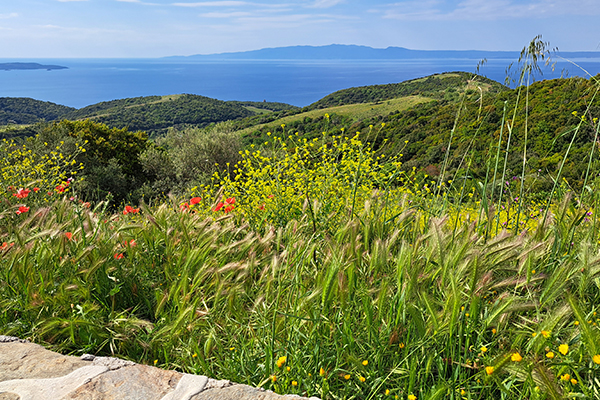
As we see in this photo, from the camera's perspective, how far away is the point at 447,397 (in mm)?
1240

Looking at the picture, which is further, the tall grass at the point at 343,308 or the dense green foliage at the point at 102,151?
the dense green foliage at the point at 102,151

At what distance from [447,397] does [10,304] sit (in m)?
1.90

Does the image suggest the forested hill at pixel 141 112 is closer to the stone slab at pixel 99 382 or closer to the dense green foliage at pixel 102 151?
the dense green foliage at pixel 102 151

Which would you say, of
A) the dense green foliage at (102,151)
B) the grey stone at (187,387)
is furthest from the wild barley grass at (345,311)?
the dense green foliage at (102,151)

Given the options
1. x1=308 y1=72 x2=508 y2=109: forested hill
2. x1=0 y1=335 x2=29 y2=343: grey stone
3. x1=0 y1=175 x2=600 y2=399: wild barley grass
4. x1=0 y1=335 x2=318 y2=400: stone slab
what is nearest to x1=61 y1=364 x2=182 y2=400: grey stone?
x1=0 y1=335 x2=318 y2=400: stone slab

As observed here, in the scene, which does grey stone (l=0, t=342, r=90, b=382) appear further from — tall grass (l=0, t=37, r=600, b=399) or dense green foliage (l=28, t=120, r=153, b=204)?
dense green foliage (l=28, t=120, r=153, b=204)

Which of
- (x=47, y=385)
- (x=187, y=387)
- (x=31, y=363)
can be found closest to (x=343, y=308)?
(x=187, y=387)

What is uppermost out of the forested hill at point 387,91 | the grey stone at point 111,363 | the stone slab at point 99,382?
the forested hill at point 387,91

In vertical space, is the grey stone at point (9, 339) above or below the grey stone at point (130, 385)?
below

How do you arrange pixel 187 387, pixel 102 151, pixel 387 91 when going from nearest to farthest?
pixel 187 387
pixel 102 151
pixel 387 91

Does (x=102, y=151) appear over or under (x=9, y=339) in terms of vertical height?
under

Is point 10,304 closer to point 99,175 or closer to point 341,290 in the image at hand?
point 341,290

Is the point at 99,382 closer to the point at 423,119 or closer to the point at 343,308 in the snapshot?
the point at 343,308

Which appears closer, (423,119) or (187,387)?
(187,387)
